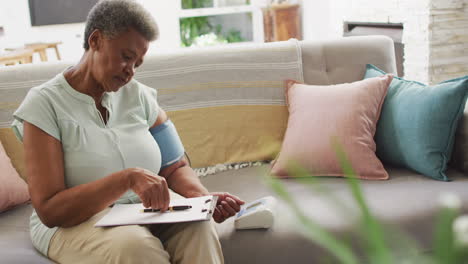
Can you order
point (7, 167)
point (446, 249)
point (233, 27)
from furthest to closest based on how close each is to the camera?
1. point (233, 27)
2. point (7, 167)
3. point (446, 249)

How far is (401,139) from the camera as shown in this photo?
1.88m

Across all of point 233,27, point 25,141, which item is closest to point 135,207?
point 25,141

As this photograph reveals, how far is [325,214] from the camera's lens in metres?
1.62

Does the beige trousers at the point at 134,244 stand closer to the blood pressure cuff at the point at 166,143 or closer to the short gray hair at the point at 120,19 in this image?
the blood pressure cuff at the point at 166,143

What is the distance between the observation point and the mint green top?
54.8 inches

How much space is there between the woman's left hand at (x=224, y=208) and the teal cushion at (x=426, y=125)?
0.68 metres

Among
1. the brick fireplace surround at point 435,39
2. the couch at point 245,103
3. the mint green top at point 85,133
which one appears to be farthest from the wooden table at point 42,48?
the mint green top at point 85,133

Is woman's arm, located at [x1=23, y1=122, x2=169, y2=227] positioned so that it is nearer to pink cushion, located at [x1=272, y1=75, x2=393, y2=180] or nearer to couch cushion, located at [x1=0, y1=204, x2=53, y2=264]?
couch cushion, located at [x1=0, y1=204, x2=53, y2=264]

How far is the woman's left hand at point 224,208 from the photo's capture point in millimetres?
1524

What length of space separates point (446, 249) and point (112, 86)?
1.21m

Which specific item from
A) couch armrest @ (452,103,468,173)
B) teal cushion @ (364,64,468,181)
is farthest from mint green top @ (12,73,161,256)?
couch armrest @ (452,103,468,173)

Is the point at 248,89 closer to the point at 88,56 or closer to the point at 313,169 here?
the point at 313,169

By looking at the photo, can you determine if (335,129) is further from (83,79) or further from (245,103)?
(83,79)

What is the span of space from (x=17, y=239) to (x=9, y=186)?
0.24 m
